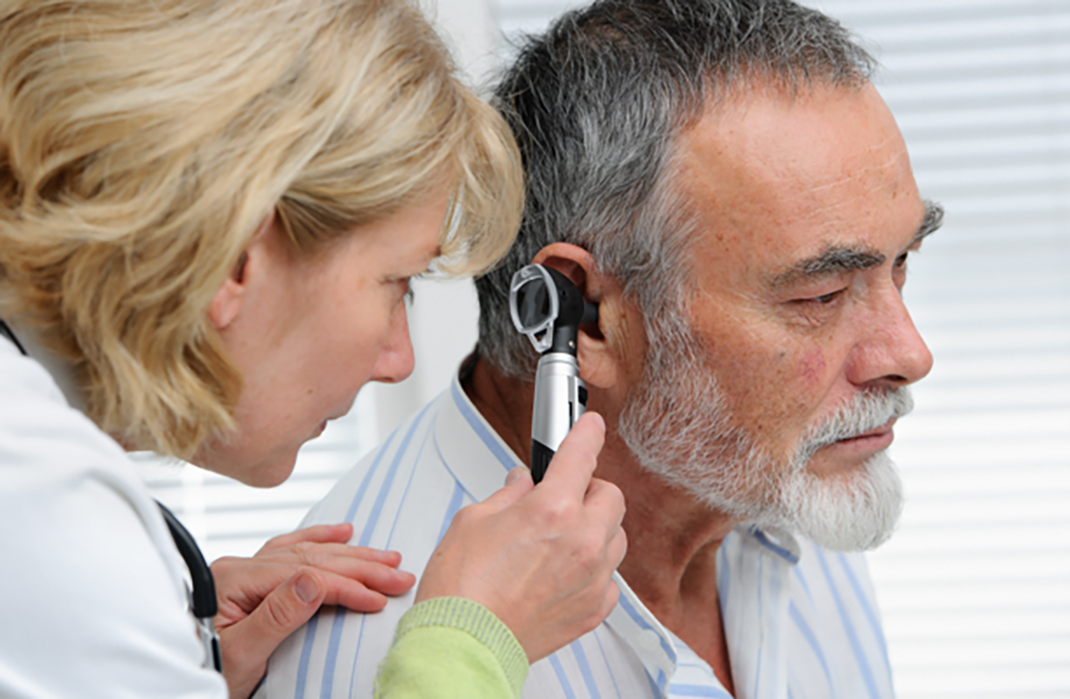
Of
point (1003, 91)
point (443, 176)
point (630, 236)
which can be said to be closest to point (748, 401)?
point (630, 236)

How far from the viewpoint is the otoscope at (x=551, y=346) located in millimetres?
1072

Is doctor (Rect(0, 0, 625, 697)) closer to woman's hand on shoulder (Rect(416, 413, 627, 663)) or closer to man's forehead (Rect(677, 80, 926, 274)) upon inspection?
woman's hand on shoulder (Rect(416, 413, 627, 663))

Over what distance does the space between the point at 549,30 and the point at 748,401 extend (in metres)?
0.58

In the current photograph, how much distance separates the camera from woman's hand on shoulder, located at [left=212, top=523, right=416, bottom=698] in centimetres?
106

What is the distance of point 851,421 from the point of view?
3.99ft

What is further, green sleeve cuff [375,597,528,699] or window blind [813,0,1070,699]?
window blind [813,0,1070,699]

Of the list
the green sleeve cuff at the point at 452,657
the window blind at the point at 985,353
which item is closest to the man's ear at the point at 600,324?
the green sleeve cuff at the point at 452,657

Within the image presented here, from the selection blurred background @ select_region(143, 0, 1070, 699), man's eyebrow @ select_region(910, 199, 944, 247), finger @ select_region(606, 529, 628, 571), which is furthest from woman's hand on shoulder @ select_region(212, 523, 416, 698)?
blurred background @ select_region(143, 0, 1070, 699)

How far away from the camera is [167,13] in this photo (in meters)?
0.82

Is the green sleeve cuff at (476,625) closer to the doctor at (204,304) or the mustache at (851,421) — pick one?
the doctor at (204,304)

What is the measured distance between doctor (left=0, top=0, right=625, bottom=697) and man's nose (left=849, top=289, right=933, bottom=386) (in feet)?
1.35

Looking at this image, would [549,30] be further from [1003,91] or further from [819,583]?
[1003,91]

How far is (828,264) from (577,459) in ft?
1.32

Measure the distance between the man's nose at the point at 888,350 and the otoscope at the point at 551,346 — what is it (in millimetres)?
346
